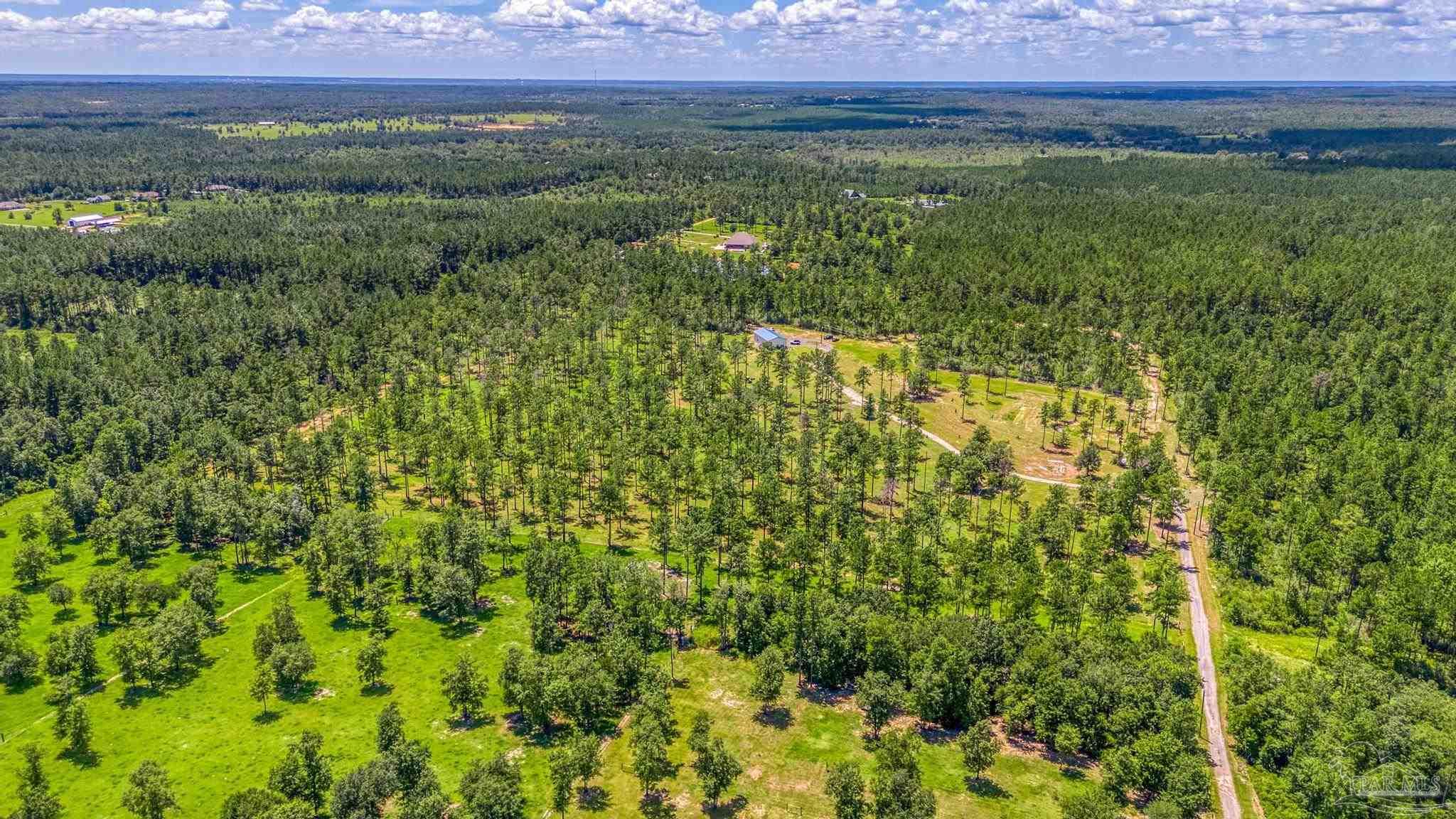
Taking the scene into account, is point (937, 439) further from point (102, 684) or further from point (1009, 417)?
point (102, 684)


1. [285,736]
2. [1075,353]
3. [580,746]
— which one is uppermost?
[1075,353]

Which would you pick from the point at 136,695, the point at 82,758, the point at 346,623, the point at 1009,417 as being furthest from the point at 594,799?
the point at 1009,417

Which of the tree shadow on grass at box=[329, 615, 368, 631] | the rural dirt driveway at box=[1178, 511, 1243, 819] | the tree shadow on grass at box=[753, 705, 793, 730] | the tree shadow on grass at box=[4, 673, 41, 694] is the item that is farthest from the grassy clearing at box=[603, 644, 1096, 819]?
the tree shadow on grass at box=[4, 673, 41, 694]

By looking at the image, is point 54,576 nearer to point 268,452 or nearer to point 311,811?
point 268,452

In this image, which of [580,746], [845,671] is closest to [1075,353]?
[845,671]

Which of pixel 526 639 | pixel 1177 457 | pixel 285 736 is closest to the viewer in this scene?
pixel 285 736

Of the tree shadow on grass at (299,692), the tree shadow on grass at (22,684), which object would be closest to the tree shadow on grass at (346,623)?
the tree shadow on grass at (299,692)

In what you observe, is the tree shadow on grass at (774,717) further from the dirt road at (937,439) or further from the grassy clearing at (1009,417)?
the grassy clearing at (1009,417)

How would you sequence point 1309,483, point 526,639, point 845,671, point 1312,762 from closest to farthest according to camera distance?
point 1312,762
point 845,671
point 526,639
point 1309,483
